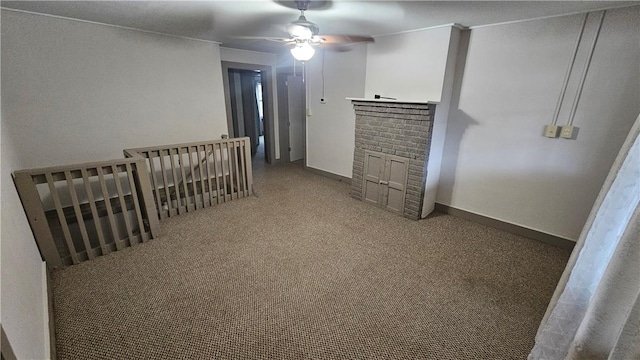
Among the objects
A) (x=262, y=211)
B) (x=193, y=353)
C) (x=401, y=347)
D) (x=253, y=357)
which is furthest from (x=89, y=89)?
(x=401, y=347)

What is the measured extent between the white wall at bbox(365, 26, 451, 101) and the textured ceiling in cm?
18

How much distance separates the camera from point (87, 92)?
3062 mm

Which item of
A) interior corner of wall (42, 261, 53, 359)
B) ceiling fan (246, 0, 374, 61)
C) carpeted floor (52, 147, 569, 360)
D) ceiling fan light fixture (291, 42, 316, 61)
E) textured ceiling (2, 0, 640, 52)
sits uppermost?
textured ceiling (2, 0, 640, 52)

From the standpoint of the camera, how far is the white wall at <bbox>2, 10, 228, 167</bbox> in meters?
2.68

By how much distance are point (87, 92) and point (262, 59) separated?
281 centimetres

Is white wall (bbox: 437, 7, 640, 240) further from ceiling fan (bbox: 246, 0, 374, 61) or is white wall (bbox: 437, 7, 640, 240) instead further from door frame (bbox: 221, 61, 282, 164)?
door frame (bbox: 221, 61, 282, 164)

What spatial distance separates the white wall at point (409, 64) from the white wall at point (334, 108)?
0.39 meters

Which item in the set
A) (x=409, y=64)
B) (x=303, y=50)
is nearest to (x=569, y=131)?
(x=409, y=64)

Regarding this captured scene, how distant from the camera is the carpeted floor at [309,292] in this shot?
1.63 m

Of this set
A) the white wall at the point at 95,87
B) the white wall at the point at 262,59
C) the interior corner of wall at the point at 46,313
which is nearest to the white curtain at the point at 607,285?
the interior corner of wall at the point at 46,313

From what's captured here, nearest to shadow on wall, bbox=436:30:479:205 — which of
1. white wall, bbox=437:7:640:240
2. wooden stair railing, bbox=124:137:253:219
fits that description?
white wall, bbox=437:7:640:240

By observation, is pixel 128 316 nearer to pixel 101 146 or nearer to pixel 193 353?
pixel 193 353

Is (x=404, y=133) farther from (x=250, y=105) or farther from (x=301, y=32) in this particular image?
(x=250, y=105)

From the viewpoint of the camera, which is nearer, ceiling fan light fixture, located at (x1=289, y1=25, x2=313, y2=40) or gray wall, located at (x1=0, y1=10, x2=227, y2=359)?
ceiling fan light fixture, located at (x1=289, y1=25, x2=313, y2=40)
